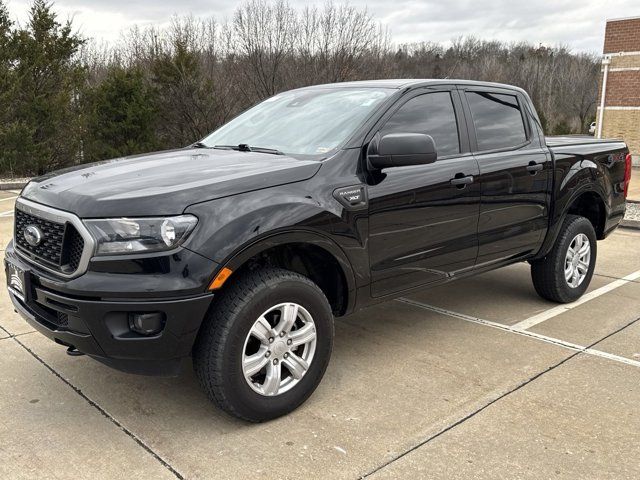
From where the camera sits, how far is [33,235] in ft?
9.96

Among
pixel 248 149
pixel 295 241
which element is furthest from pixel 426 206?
pixel 248 149

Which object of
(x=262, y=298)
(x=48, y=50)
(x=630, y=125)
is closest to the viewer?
(x=262, y=298)

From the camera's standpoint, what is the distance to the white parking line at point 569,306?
15.4 ft

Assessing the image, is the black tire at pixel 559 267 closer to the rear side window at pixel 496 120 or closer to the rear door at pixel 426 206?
the rear side window at pixel 496 120

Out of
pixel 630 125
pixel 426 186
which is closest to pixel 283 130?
pixel 426 186

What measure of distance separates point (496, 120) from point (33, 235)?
3270 millimetres

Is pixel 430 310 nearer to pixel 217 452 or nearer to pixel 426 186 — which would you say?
pixel 426 186

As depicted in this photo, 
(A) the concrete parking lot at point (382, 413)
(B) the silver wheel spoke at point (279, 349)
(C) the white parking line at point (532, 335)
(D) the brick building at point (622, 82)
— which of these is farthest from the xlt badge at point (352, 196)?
(D) the brick building at point (622, 82)

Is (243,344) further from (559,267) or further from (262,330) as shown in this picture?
(559,267)

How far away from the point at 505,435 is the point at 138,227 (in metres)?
2.05

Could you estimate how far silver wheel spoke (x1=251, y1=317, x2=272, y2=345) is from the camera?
296 centimetres

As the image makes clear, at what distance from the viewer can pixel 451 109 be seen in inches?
164

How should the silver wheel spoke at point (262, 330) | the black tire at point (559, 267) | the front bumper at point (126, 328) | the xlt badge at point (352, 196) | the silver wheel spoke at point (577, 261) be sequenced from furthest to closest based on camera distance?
the silver wheel spoke at point (577, 261) < the black tire at point (559, 267) < the xlt badge at point (352, 196) < the silver wheel spoke at point (262, 330) < the front bumper at point (126, 328)

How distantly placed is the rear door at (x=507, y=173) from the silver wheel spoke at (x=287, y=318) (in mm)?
1715
